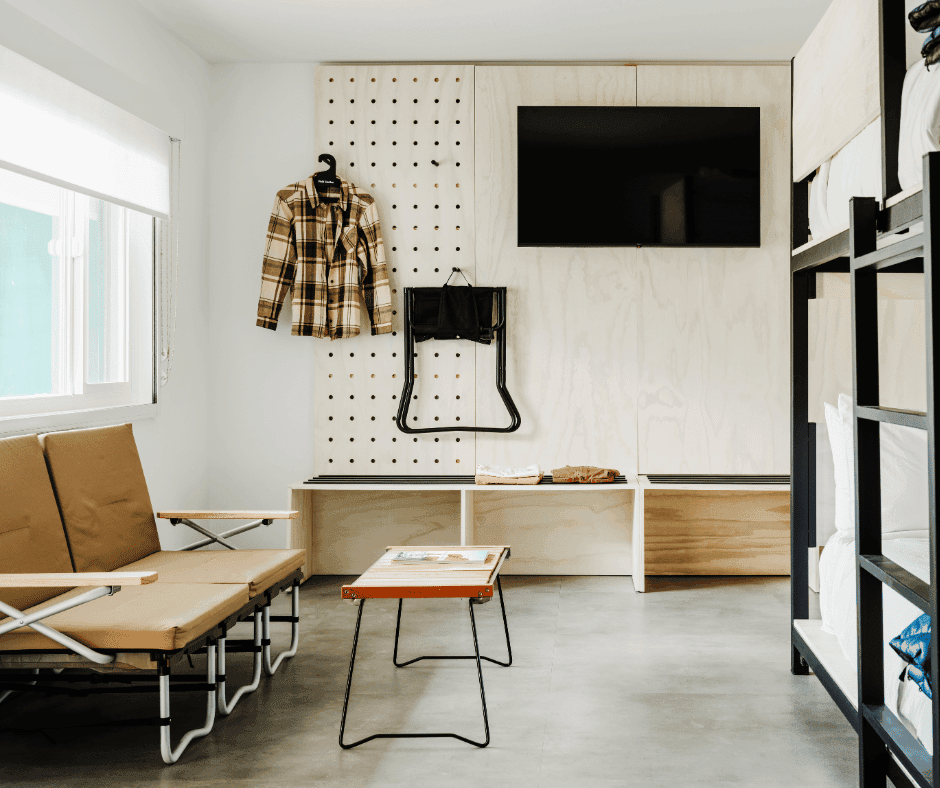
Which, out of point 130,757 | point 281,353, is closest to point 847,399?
point 130,757

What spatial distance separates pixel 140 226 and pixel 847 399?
125 inches

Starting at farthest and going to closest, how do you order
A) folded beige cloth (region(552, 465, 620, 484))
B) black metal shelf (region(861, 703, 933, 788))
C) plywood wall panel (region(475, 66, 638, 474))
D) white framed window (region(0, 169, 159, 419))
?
plywood wall panel (region(475, 66, 638, 474)) → folded beige cloth (region(552, 465, 620, 484)) → white framed window (region(0, 169, 159, 419)) → black metal shelf (region(861, 703, 933, 788))

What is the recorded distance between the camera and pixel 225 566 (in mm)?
2812

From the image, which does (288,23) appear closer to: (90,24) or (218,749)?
(90,24)

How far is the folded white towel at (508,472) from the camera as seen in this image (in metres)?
4.07

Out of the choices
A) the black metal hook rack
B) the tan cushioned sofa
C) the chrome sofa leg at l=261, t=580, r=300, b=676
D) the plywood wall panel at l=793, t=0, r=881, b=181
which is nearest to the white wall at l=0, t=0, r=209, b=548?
the tan cushioned sofa

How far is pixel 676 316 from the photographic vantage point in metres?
4.36

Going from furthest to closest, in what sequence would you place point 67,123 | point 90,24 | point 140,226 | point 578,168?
point 578,168, point 140,226, point 90,24, point 67,123

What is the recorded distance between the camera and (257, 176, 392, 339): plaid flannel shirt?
4324 mm

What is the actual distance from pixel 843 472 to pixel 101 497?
2.52 meters

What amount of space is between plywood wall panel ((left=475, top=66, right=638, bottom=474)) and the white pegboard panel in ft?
0.32

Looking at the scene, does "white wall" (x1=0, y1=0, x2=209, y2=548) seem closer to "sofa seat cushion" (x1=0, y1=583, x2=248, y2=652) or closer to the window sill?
the window sill

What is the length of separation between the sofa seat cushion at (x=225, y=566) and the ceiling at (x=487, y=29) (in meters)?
2.44

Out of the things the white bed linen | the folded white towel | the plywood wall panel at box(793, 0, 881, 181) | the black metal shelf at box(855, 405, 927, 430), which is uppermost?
the plywood wall panel at box(793, 0, 881, 181)
